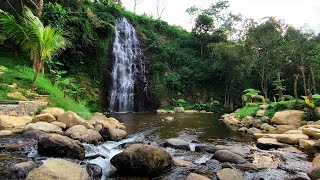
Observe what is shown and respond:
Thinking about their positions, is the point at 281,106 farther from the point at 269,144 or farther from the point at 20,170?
the point at 20,170

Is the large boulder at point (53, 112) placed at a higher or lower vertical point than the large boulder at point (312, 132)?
higher

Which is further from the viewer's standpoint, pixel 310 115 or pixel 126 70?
pixel 126 70

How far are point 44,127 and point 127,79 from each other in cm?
1576

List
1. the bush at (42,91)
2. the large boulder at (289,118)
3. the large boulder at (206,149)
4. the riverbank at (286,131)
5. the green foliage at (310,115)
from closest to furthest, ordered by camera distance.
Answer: the large boulder at (206,149) < the riverbank at (286,131) < the bush at (42,91) < the green foliage at (310,115) < the large boulder at (289,118)

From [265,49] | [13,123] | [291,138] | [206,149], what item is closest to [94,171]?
[206,149]

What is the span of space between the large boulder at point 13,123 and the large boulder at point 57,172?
10.6ft

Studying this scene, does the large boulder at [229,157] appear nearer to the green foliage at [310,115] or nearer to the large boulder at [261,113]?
the green foliage at [310,115]

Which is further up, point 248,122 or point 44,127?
point 44,127

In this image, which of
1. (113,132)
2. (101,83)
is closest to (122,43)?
(101,83)

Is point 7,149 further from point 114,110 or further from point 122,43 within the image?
point 122,43

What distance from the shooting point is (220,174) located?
181 inches

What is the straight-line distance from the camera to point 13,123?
6789 mm

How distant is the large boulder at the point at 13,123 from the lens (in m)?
6.54

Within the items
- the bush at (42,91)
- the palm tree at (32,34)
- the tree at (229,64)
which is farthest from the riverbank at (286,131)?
the tree at (229,64)
